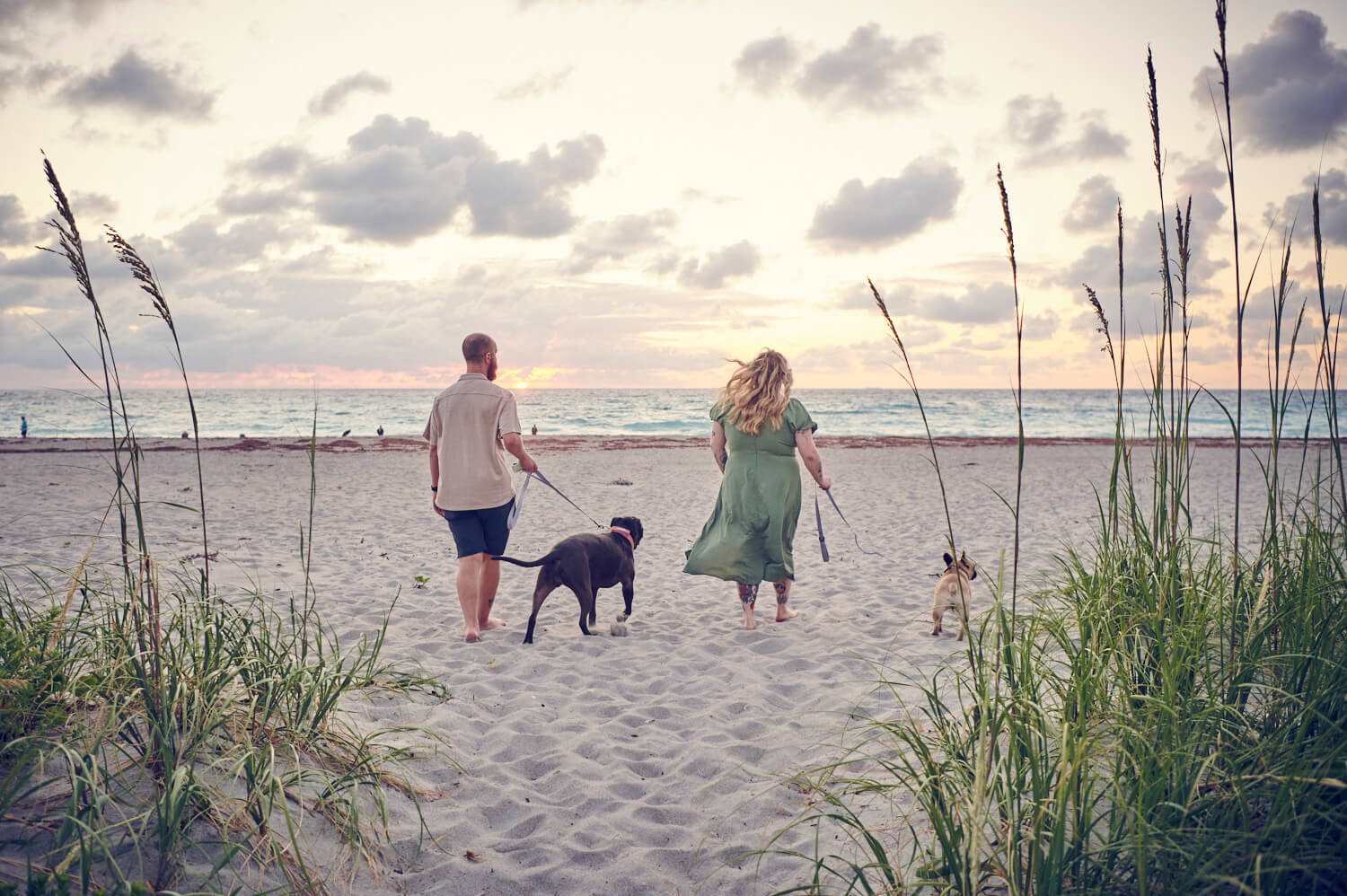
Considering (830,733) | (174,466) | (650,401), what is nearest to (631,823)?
(830,733)

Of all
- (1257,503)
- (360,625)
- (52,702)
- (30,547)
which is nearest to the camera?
(52,702)

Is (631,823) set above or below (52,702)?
below

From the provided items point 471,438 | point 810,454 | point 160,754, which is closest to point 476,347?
point 471,438

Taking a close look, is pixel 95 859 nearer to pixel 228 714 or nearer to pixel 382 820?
pixel 228 714

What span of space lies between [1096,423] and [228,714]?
50.8 m

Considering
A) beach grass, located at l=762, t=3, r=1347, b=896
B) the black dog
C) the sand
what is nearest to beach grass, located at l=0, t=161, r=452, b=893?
the sand

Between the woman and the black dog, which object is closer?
the black dog

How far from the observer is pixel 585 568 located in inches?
196

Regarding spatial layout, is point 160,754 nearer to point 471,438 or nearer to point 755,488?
point 471,438

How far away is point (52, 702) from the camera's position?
7.87 ft

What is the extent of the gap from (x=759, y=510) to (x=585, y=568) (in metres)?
1.31

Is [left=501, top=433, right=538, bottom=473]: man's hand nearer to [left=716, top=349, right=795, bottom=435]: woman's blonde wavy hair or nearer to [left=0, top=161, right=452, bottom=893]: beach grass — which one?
[left=716, top=349, right=795, bottom=435]: woman's blonde wavy hair

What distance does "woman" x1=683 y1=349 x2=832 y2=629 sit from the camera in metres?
5.19

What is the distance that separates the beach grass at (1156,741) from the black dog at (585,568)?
7.59 ft
